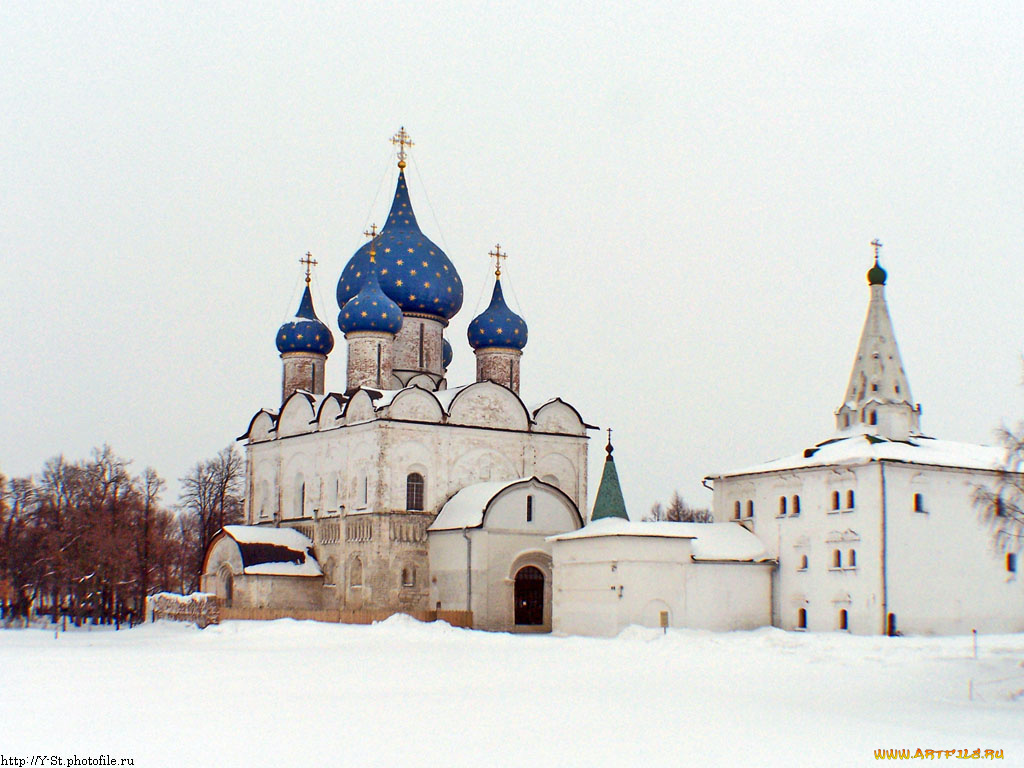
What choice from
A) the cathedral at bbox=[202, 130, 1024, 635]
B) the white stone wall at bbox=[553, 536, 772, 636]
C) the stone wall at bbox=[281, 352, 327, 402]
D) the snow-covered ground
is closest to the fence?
the cathedral at bbox=[202, 130, 1024, 635]

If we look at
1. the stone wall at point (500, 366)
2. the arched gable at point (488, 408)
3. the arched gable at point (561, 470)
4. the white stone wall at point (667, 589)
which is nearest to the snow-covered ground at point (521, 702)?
the white stone wall at point (667, 589)

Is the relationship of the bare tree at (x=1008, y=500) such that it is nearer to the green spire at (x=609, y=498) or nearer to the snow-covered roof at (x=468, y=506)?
the green spire at (x=609, y=498)

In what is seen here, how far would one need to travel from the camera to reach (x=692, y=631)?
29.0 m

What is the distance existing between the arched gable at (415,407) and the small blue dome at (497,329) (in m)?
4.10

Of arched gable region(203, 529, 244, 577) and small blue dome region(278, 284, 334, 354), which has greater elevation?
small blue dome region(278, 284, 334, 354)

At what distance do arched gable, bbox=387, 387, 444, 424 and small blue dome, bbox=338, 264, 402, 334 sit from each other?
8.92ft

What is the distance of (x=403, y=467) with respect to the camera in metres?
36.2

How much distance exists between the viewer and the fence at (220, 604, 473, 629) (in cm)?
3347

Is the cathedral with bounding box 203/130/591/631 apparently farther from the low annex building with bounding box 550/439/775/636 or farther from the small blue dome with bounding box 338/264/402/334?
the low annex building with bounding box 550/439/775/636

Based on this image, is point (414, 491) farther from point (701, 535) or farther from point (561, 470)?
point (701, 535)

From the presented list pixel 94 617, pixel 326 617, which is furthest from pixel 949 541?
pixel 94 617

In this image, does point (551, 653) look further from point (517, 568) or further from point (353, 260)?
point (353, 260)

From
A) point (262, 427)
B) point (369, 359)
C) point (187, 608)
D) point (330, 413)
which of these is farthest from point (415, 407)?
point (187, 608)

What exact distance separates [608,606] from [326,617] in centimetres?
837
